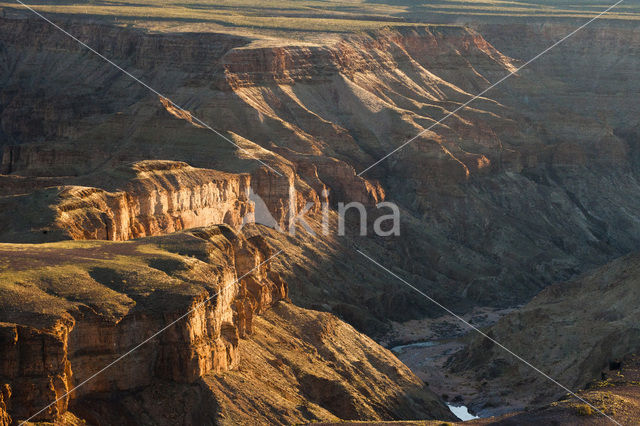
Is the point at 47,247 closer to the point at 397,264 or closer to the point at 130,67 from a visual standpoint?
the point at 397,264

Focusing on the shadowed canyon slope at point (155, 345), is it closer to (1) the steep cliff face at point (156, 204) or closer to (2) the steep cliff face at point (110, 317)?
(2) the steep cliff face at point (110, 317)

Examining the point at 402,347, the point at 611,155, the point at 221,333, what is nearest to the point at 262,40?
the point at 611,155

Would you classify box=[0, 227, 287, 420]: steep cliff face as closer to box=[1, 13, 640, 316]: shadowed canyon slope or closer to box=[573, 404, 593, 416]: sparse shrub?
box=[573, 404, 593, 416]: sparse shrub

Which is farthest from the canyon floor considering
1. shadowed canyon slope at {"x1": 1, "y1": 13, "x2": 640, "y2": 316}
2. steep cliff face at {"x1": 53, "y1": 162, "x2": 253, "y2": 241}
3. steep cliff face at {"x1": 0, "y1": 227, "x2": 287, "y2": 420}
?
shadowed canyon slope at {"x1": 1, "y1": 13, "x2": 640, "y2": 316}

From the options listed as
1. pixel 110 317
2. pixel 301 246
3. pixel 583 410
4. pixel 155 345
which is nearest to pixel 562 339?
pixel 301 246

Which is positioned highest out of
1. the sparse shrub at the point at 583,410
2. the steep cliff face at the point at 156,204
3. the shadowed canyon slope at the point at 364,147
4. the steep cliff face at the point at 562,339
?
the shadowed canyon slope at the point at 364,147

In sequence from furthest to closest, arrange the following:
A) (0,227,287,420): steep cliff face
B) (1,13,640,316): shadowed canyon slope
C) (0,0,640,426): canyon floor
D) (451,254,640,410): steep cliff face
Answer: (1,13,640,316): shadowed canyon slope, (451,254,640,410): steep cliff face, (0,0,640,426): canyon floor, (0,227,287,420): steep cliff face

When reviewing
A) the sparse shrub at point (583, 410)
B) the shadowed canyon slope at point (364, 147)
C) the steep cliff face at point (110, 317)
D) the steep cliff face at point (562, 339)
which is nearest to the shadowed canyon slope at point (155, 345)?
the steep cliff face at point (110, 317)
